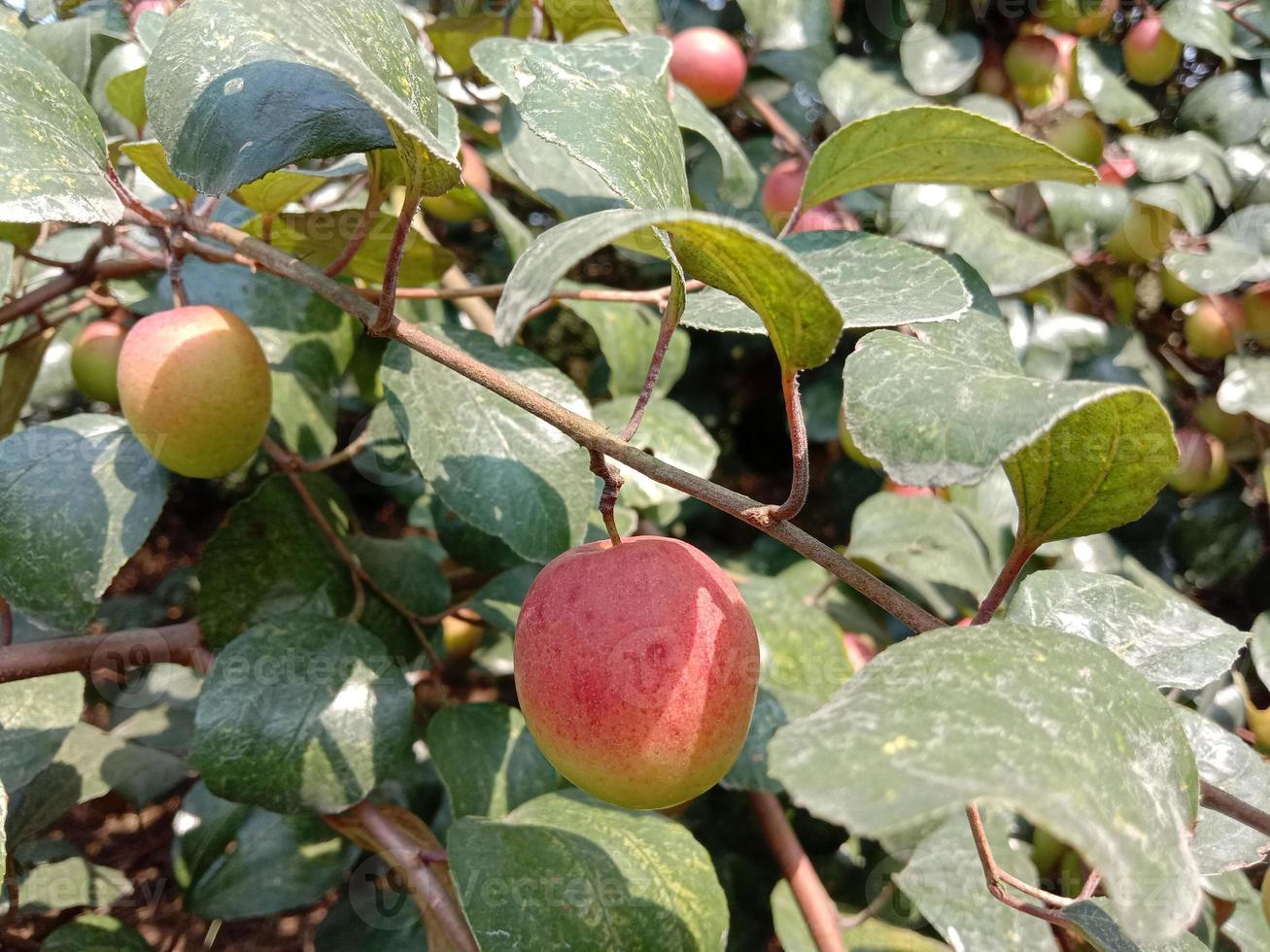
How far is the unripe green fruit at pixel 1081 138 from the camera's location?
3.65 ft

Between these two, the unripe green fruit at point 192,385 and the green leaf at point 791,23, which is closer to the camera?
the unripe green fruit at point 192,385

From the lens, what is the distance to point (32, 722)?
2.18ft

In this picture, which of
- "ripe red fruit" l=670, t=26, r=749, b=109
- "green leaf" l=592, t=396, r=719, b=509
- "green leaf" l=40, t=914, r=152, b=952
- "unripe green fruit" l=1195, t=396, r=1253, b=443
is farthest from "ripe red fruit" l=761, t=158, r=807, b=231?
"green leaf" l=40, t=914, r=152, b=952

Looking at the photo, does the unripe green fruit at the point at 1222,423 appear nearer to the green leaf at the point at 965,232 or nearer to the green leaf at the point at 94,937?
the green leaf at the point at 965,232

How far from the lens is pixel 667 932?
53 centimetres

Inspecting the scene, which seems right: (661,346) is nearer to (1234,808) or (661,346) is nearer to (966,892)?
(1234,808)

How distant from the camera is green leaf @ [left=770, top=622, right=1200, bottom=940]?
0.24m

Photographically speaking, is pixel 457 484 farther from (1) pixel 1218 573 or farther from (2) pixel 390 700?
(1) pixel 1218 573

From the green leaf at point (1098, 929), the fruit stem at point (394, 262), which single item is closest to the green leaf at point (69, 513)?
the fruit stem at point (394, 262)

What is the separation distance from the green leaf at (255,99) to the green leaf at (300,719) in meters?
0.33

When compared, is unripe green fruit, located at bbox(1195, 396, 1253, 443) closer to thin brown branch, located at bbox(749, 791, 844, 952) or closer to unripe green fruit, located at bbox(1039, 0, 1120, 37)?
unripe green fruit, located at bbox(1039, 0, 1120, 37)

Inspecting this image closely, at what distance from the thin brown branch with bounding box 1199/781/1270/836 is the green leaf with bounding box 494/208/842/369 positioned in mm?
256

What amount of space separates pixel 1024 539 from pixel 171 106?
1.52 ft

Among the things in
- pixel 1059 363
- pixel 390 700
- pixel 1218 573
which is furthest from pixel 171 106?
pixel 1218 573
